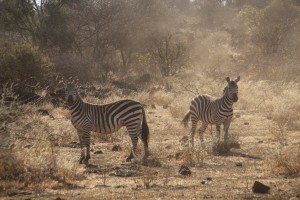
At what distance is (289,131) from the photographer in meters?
13.9

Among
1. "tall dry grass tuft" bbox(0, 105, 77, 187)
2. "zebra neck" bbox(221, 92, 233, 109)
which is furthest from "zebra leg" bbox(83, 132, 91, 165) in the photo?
"zebra neck" bbox(221, 92, 233, 109)

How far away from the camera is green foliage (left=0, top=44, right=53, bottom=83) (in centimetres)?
2167

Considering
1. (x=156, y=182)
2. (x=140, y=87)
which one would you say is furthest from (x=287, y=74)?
(x=156, y=182)

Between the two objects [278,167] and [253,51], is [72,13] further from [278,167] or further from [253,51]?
[278,167]

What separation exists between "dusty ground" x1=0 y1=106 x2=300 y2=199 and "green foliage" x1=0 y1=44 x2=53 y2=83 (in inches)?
392

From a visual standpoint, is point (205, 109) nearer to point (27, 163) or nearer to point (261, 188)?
point (27, 163)

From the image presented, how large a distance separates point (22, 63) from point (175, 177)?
1523 centimetres

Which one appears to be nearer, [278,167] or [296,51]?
[278,167]

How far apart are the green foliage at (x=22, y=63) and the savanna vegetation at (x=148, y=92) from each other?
0.15 feet

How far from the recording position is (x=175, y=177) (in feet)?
27.2

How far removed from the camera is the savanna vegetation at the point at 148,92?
303 inches

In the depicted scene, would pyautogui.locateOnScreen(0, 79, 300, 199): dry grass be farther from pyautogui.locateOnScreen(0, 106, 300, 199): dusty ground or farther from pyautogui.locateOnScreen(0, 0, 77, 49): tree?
pyautogui.locateOnScreen(0, 0, 77, 49): tree

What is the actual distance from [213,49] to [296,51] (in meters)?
11.3

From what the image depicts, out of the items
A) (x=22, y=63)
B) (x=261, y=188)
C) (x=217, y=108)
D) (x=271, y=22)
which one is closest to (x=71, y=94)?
(x=217, y=108)
